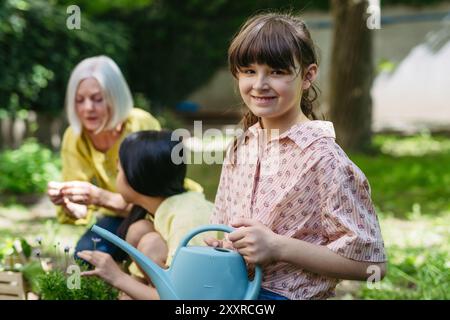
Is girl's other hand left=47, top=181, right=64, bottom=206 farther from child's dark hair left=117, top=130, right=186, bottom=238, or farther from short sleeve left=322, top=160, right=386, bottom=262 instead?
short sleeve left=322, top=160, right=386, bottom=262

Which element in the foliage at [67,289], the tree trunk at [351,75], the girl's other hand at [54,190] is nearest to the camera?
the foliage at [67,289]

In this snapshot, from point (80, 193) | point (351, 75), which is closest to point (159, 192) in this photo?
point (80, 193)

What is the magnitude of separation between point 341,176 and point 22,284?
143cm

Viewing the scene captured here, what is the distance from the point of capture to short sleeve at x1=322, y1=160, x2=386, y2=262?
199 centimetres

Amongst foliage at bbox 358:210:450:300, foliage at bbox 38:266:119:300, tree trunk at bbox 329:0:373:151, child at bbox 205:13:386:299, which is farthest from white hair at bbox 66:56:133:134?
tree trunk at bbox 329:0:373:151

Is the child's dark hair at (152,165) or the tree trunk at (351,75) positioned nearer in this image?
the child's dark hair at (152,165)

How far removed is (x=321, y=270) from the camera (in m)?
2.01

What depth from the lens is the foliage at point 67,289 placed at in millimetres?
2602

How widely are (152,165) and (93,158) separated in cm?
95

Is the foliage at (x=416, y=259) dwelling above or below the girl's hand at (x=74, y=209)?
below

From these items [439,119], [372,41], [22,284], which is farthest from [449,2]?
[22,284]

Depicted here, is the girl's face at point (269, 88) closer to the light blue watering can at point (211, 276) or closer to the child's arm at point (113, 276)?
the light blue watering can at point (211, 276)

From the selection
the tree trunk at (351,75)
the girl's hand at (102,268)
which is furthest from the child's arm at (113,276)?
the tree trunk at (351,75)
